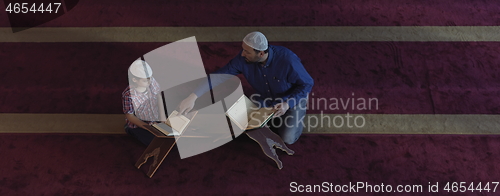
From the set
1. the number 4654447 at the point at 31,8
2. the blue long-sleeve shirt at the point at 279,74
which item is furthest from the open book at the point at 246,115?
the number 4654447 at the point at 31,8

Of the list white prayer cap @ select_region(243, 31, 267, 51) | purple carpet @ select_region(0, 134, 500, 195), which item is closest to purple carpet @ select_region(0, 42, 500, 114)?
purple carpet @ select_region(0, 134, 500, 195)

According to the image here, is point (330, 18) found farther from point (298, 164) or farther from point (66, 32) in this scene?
point (66, 32)

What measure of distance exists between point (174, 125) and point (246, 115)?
18.9 inches

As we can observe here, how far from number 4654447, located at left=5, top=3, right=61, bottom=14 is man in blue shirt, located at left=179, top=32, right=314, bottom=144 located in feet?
8.18

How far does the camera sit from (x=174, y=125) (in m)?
2.50

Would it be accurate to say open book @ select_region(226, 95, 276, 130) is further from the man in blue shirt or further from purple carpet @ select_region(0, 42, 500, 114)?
purple carpet @ select_region(0, 42, 500, 114)

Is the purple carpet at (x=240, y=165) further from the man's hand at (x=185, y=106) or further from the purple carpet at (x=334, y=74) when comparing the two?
the man's hand at (x=185, y=106)

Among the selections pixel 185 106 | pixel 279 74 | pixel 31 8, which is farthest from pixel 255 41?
pixel 31 8

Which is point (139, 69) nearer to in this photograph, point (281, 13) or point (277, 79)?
point (277, 79)

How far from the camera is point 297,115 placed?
9.56 ft

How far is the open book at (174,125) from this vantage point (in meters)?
2.48

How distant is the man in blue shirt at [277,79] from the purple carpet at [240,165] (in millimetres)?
214

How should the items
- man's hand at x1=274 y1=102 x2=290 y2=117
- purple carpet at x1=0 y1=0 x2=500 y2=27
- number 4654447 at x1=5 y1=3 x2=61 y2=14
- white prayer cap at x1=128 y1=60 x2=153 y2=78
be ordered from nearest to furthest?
white prayer cap at x1=128 y1=60 x2=153 y2=78 → man's hand at x1=274 y1=102 x2=290 y2=117 → purple carpet at x1=0 y1=0 x2=500 y2=27 → number 4654447 at x1=5 y1=3 x2=61 y2=14

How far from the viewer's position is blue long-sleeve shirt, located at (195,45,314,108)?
263 cm
